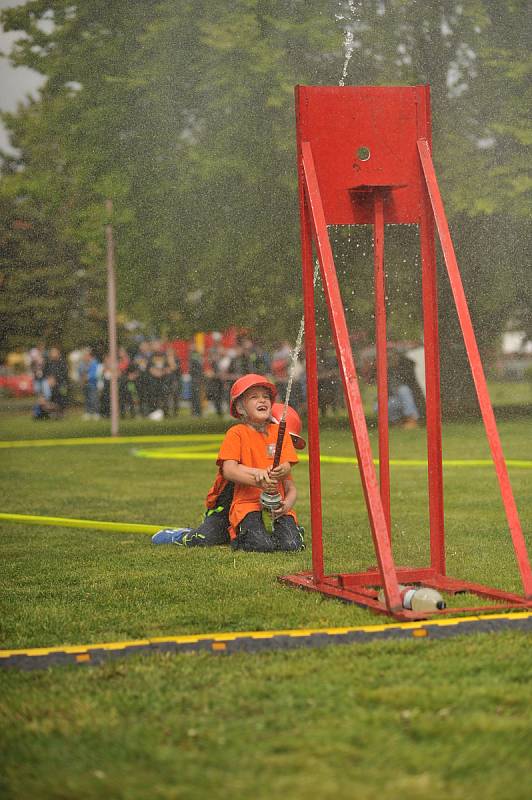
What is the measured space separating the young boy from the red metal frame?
1.20 meters

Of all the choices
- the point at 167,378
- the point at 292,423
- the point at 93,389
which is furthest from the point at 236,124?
the point at 292,423

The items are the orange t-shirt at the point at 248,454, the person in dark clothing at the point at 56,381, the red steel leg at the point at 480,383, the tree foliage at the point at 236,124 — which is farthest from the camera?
the person in dark clothing at the point at 56,381

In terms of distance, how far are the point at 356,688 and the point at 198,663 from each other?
67cm

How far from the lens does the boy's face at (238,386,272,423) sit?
7.62 meters

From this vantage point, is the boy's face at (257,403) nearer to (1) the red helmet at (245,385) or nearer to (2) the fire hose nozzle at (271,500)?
(1) the red helmet at (245,385)

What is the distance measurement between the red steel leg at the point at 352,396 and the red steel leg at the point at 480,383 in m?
0.52

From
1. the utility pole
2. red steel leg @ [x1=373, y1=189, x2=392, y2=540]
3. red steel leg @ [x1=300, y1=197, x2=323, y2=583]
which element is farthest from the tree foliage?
red steel leg @ [x1=300, y1=197, x2=323, y2=583]

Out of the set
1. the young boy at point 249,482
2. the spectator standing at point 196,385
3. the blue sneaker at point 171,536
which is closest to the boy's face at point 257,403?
the young boy at point 249,482

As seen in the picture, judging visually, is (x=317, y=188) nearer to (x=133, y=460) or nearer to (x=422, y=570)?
(x=422, y=570)

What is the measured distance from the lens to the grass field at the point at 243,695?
341cm

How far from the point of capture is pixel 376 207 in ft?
20.2

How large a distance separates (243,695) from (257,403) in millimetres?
3564

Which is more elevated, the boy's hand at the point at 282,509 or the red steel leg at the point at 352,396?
the red steel leg at the point at 352,396

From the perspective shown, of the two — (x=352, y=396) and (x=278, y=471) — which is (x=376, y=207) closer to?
(x=352, y=396)
